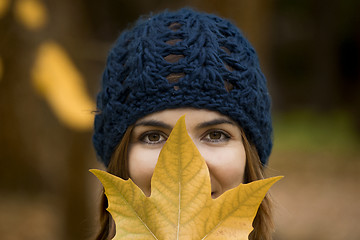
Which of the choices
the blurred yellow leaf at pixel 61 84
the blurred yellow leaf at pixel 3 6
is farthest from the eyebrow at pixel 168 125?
the blurred yellow leaf at pixel 3 6

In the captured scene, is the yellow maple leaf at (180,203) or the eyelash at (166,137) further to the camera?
the eyelash at (166,137)

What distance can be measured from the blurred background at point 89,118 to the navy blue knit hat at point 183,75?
1.99 feet

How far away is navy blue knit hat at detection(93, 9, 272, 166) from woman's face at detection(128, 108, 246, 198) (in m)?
0.04

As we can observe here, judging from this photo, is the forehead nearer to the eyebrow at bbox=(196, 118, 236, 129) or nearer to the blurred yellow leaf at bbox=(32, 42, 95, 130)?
the eyebrow at bbox=(196, 118, 236, 129)

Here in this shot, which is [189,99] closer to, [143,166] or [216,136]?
[216,136]

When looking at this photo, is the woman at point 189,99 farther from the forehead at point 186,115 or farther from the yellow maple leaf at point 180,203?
the yellow maple leaf at point 180,203

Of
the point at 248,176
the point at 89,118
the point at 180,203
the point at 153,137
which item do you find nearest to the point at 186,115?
the point at 153,137

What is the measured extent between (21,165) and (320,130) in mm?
9010

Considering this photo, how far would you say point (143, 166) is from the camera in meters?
1.50

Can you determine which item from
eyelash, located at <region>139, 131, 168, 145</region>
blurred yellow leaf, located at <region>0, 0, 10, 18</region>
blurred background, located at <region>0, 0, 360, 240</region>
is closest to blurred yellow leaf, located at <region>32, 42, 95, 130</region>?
blurred background, located at <region>0, 0, 360, 240</region>

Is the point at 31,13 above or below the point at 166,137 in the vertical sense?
above

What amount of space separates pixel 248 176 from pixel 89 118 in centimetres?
247

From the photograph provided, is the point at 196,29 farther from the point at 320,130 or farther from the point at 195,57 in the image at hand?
the point at 320,130

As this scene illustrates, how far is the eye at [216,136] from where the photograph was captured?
1.54 meters
